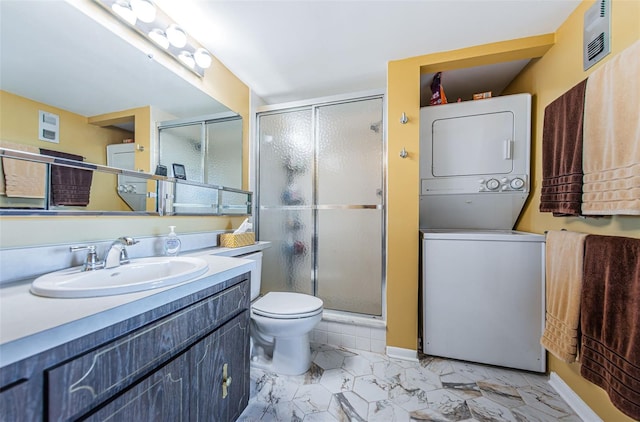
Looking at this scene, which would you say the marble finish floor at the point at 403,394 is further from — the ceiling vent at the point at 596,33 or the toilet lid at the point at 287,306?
the ceiling vent at the point at 596,33

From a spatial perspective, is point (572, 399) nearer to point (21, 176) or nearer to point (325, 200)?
point (325, 200)

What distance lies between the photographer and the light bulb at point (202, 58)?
159 cm

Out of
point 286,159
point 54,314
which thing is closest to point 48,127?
point 54,314

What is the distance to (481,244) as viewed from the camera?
1689 mm

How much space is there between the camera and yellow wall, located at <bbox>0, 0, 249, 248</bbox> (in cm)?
89

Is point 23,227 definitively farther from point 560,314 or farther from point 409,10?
point 560,314

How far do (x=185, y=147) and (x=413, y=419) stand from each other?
2053 mm

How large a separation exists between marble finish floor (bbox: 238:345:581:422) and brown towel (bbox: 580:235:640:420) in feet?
1.66

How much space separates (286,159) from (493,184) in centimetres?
169

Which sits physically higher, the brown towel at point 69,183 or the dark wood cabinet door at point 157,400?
the brown towel at point 69,183

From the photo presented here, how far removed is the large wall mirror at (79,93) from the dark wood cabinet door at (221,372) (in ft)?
2.59

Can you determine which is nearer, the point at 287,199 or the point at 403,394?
the point at 403,394

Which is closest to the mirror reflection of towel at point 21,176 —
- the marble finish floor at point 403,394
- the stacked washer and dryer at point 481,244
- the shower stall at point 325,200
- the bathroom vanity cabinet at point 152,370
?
the bathroom vanity cabinet at point 152,370

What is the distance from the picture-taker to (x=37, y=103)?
925 millimetres
